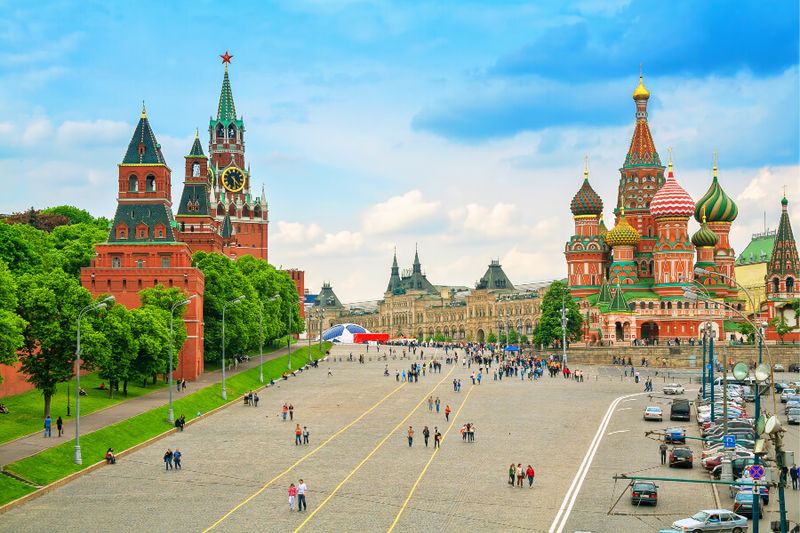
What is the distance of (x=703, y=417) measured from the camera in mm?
74625

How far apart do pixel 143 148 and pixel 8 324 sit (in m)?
44.7

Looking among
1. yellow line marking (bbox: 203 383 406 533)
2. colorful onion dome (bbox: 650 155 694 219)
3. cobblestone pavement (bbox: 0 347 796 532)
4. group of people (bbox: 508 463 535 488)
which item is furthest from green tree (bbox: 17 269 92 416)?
colorful onion dome (bbox: 650 155 694 219)

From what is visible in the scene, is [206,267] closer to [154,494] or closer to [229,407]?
[229,407]

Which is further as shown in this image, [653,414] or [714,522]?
[653,414]

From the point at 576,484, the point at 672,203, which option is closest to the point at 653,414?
the point at 576,484

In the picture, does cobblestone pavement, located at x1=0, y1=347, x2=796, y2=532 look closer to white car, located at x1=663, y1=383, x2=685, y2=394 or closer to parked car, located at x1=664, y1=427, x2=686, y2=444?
parked car, located at x1=664, y1=427, x2=686, y2=444

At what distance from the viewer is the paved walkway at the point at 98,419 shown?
57.2m

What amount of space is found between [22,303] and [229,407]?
65.6 feet

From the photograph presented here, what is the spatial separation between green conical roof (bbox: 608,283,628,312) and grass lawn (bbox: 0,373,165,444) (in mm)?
82907

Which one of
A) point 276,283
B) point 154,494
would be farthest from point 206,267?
point 154,494

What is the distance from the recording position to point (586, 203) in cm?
17412

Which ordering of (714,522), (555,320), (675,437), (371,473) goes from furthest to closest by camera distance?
(555,320), (675,437), (371,473), (714,522)

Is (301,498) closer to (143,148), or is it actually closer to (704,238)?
(143,148)

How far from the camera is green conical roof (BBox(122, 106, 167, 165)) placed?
10038 cm
